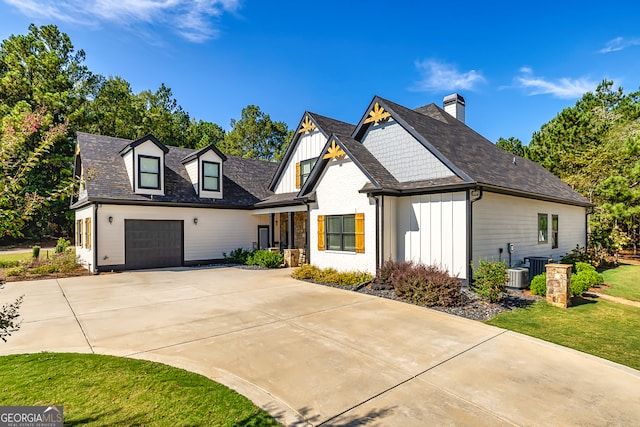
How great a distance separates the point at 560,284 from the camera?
8.38m

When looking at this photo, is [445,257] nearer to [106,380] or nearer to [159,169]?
[106,380]

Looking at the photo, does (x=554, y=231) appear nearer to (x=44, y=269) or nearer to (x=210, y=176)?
(x=210, y=176)

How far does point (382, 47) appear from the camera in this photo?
16.5 meters

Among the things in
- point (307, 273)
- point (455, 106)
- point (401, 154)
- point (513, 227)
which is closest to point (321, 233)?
point (307, 273)

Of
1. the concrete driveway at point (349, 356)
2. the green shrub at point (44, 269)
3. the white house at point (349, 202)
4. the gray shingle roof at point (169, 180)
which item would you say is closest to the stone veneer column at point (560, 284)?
the white house at point (349, 202)

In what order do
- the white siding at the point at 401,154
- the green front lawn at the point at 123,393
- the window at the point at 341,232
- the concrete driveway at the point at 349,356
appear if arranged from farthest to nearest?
the window at the point at 341,232 → the white siding at the point at 401,154 → the concrete driveway at the point at 349,356 → the green front lawn at the point at 123,393

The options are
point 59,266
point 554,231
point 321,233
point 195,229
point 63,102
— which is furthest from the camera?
point 63,102

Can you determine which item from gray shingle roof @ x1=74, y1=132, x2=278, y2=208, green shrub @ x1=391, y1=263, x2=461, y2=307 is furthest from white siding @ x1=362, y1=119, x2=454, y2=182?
gray shingle roof @ x1=74, y1=132, x2=278, y2=208

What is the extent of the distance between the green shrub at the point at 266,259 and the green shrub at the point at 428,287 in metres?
7.38

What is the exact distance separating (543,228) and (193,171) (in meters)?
17.0

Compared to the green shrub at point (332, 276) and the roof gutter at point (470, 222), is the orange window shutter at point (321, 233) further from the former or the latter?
the roof gutter at point (470, 222)

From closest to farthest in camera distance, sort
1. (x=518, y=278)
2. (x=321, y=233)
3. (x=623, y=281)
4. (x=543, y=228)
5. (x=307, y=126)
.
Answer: (x=518, y=278)
(x=623, y=281)
(x=321, y=233)
(x=543, y=228)
(x=307, y=126)

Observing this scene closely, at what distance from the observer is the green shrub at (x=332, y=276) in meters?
11.0

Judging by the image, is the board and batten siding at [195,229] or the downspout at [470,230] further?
the board and batten siding at [195,229]
